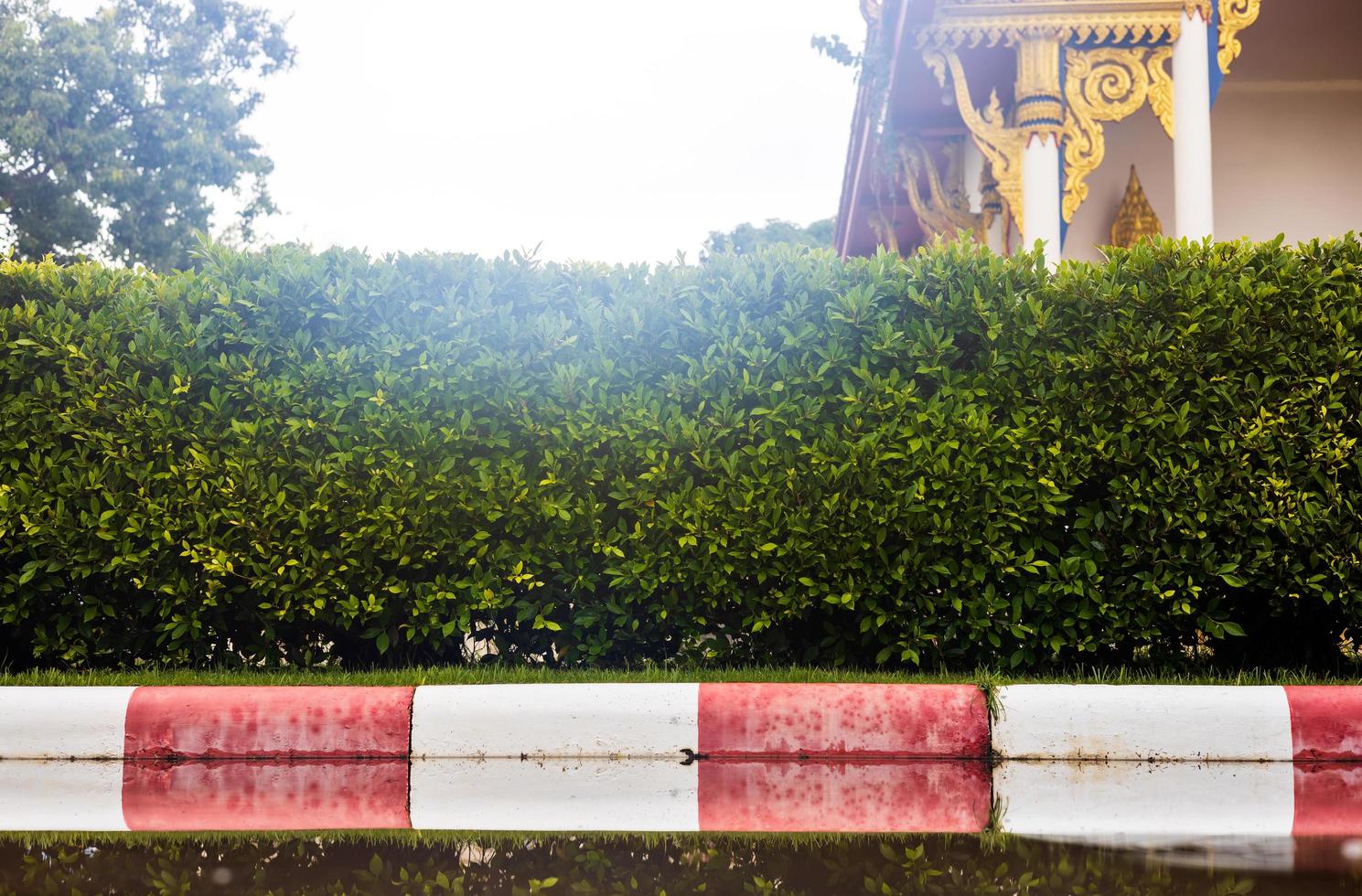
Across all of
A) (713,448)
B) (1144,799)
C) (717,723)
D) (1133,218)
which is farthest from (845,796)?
(1133,218)

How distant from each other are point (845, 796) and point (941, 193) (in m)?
8.95

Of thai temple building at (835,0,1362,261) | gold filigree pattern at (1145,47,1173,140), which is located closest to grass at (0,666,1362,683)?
thai temple building at (835,0,1362,261)

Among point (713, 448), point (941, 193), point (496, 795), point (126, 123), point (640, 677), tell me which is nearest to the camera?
point (496, 795)

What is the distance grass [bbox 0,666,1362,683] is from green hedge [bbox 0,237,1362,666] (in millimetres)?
143

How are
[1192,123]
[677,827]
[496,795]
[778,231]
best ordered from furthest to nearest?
1. [778,231]
2. [1192,123]
3. [496,795]
4. [677,827]

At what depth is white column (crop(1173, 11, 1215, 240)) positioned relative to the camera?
771 cm

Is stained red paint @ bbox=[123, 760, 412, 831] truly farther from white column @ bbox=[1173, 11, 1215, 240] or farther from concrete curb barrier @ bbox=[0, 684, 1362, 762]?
white column @ bbox=[1173, 11, 1215, 240]

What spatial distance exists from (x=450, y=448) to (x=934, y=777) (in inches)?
80.0

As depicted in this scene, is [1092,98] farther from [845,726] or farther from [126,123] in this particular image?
[126,123]

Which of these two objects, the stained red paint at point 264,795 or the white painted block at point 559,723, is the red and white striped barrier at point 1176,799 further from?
the stained red paint at point 264,795

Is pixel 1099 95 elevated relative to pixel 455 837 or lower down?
elevated

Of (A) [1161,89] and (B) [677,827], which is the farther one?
(A) [1161,89]

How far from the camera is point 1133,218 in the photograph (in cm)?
969

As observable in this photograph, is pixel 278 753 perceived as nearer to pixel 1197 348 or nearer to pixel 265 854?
pixel 265 854
